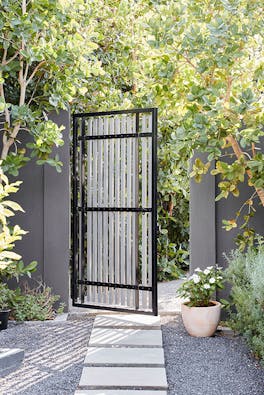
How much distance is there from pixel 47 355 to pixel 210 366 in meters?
1.15

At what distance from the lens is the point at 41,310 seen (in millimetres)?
5184

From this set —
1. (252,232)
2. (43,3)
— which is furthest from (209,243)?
(43,3)

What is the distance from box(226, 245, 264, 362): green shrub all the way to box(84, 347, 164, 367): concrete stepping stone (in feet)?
2.04

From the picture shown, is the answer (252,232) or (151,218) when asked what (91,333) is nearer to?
(151,218)

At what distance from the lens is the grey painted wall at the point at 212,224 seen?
5039 mm

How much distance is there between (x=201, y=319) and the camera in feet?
14.7

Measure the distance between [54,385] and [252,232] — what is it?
217 cm

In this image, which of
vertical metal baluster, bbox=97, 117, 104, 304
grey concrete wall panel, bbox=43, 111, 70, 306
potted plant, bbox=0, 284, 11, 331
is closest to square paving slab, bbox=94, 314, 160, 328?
vertical metal baluster, bbox=97, 117, 104, 304

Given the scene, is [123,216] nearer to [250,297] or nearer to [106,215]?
[106,215]

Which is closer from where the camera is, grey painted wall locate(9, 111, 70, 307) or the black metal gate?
the black metal gate

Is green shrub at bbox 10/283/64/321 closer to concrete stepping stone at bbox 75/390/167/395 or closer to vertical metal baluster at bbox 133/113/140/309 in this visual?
vertical metal baluster at bbox 133/113/140/309

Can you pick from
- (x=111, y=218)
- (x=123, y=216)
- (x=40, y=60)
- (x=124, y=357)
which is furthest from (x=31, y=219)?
(x=124, y=357)

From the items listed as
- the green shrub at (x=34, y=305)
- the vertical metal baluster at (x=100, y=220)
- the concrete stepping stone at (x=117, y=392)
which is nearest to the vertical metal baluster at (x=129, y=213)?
the vertical metal baluster at (x=100, y=220)

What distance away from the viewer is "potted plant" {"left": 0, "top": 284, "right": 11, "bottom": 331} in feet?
15.8
